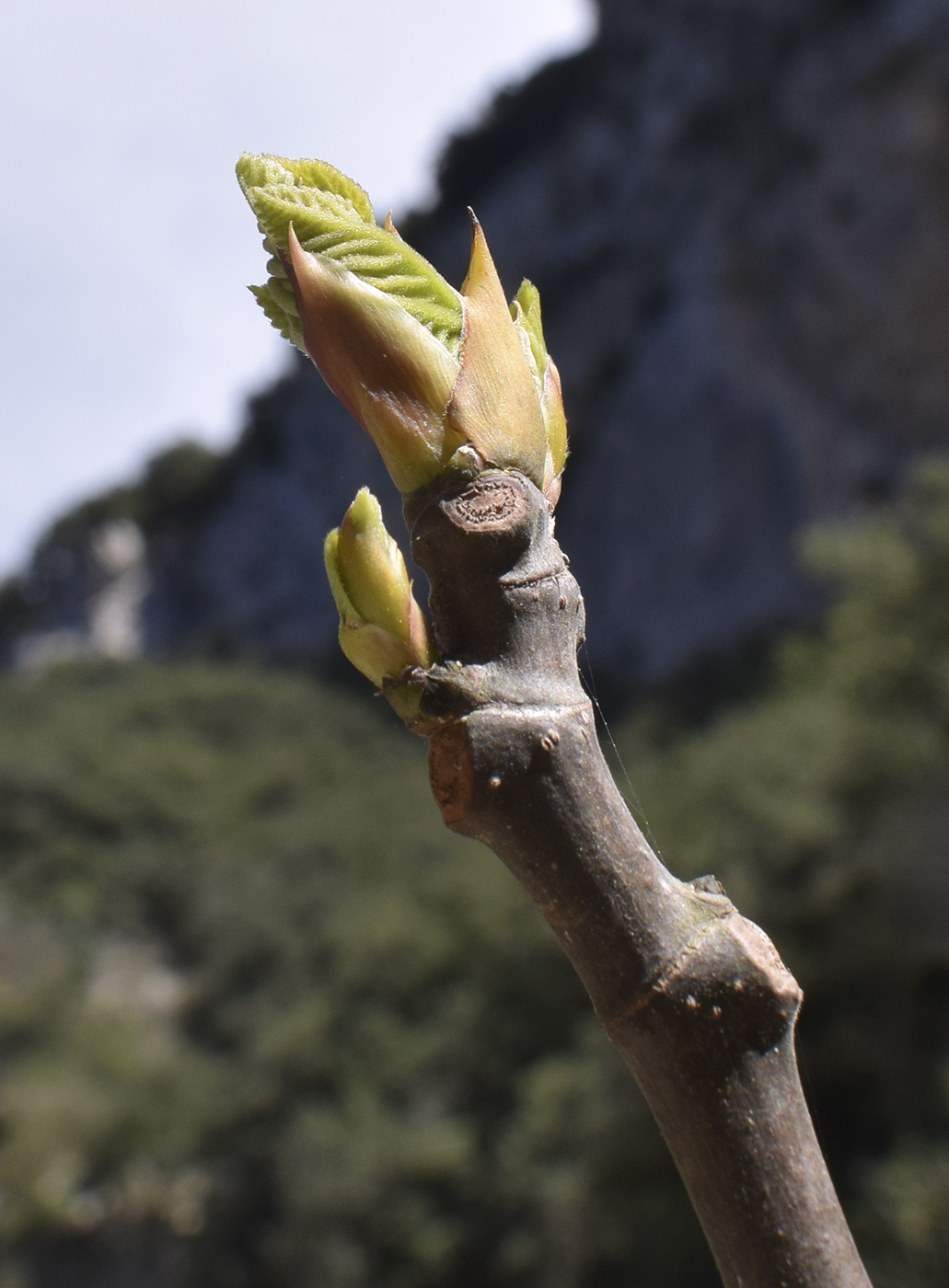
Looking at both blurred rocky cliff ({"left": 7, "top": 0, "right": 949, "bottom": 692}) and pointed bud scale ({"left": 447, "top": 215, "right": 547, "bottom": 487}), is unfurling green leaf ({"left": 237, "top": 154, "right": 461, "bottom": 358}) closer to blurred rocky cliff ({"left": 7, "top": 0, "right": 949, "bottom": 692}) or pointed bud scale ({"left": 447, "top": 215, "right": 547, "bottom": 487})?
pointed bud scale ({"left": 447, "top": 215, "right": 547, "bottom": 487})

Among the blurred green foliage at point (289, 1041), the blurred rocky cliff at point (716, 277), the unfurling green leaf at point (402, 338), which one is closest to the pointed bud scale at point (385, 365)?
the unfurling green leaf at point (402, 338)

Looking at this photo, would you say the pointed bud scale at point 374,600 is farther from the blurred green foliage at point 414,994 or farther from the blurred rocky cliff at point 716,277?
the blurred rocky cliff at point 716,277

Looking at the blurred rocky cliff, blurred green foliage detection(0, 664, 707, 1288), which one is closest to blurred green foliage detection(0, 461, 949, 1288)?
blurred green foliage detection(0, 664, 707, 1288)

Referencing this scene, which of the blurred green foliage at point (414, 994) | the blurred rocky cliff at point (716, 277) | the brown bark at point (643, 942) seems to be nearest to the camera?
the brown bark at point (643, 942)

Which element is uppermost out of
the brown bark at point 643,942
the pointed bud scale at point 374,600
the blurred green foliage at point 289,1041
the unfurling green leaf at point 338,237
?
the unfurling green leaf at point 338,237

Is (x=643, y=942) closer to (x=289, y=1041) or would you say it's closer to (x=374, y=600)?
(x=374, y=600)

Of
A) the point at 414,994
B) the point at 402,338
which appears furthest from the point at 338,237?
the point at 414,994

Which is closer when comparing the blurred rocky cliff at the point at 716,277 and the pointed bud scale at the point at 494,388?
the pointed bud scale at the point at 494,388
